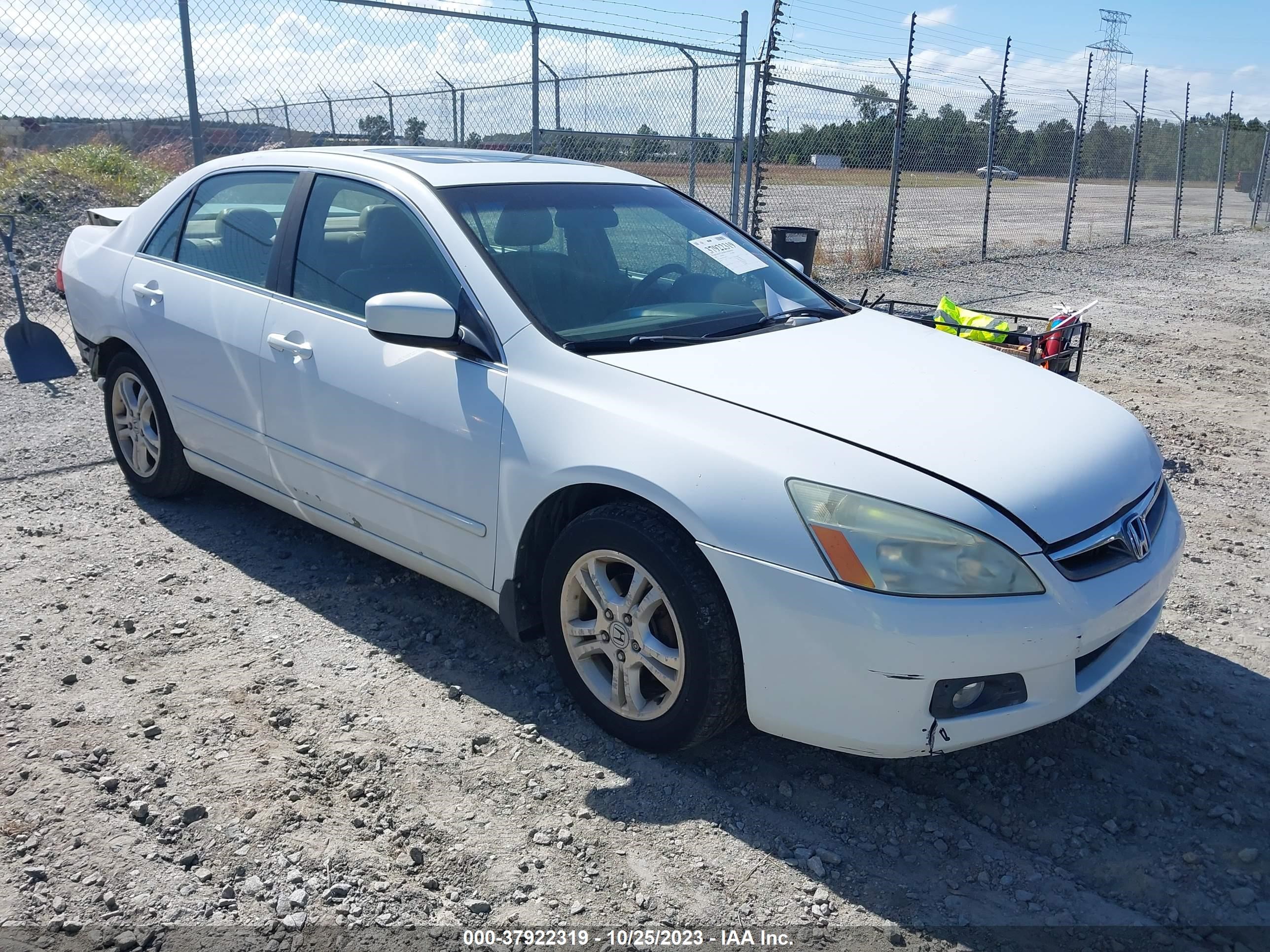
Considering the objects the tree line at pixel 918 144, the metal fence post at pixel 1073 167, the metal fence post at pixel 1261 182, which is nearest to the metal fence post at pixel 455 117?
the tree line at pixel 918 144

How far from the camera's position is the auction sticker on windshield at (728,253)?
3.97 m

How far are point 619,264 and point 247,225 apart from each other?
64.3 inches

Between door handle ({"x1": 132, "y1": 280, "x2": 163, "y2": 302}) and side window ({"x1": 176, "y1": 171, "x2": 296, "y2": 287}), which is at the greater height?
side window ({"x1": 176, "y1": 171, "x2": 296, "y2": 287})

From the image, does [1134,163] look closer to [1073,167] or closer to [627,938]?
[1073,167]

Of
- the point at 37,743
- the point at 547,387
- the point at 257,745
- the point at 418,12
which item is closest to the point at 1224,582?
the point at 547,387

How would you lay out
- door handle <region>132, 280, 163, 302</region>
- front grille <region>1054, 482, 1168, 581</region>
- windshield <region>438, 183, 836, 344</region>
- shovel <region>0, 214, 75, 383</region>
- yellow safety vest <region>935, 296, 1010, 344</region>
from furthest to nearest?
shovel <region>0, 214, 75, 383</region> → yellow safety vest <region>935, 296, 1010, 344</region> → door handle <region>132, 280, 163, 302</region> → windshield <region>438, 183, 836, 344</region> → front grille <region>1054, 482, 1168, 581</region>

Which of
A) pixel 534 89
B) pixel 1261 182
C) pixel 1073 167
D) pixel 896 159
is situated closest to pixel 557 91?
pixel 534 89

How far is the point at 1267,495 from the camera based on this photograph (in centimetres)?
533

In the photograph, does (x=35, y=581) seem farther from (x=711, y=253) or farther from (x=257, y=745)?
(x=711, y=253)

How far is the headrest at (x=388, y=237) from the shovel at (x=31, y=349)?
3.93 meters

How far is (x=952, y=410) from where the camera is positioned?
298cm

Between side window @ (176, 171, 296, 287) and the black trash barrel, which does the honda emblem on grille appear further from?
the black trash barrel

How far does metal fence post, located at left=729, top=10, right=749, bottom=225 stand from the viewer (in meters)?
10.2

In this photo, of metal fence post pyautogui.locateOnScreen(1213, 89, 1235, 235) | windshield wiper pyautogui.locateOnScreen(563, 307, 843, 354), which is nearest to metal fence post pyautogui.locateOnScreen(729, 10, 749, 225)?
windshield wiper pyautogui.locateOnScreen(563, 307, 843, 354)
